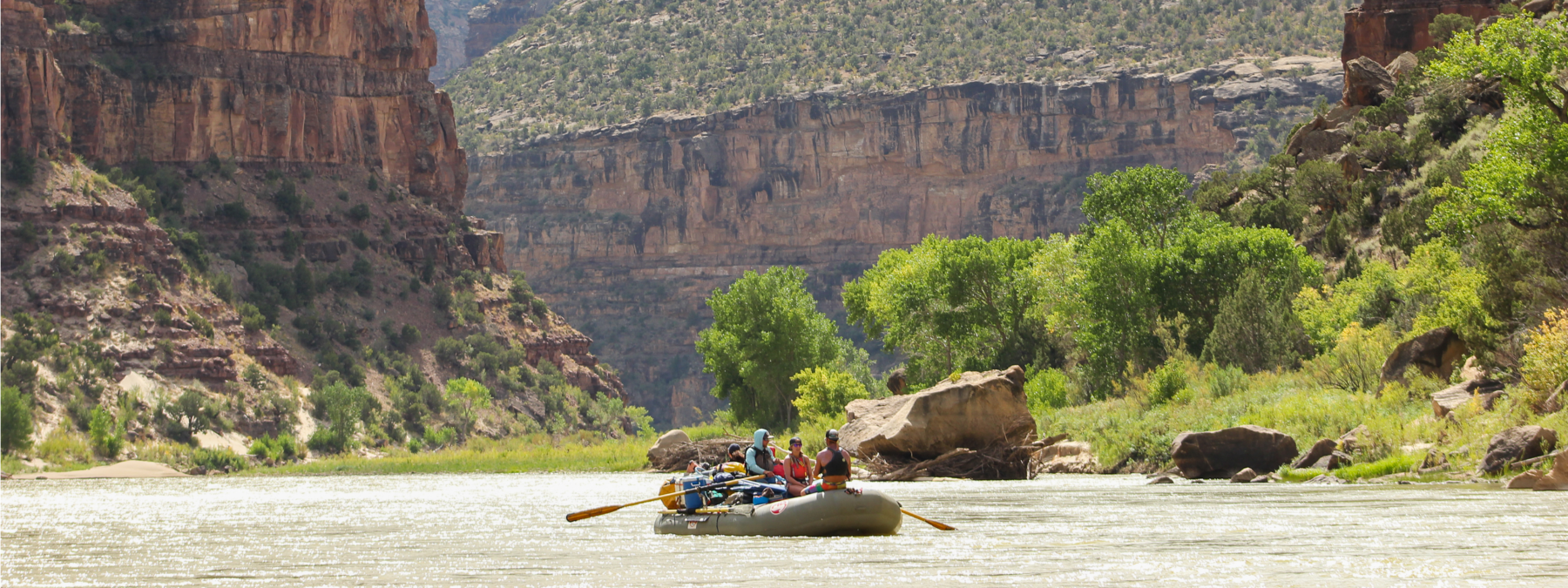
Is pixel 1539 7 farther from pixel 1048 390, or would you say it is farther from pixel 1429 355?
pixel 1429 355

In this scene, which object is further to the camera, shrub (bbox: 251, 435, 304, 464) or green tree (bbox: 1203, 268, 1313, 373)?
shrub (bbox: 251, 435, 304, 464)

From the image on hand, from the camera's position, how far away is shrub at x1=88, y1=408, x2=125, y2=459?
70.0m

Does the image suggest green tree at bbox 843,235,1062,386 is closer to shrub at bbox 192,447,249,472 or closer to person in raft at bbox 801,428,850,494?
shrub at bbox 192,447,249,472

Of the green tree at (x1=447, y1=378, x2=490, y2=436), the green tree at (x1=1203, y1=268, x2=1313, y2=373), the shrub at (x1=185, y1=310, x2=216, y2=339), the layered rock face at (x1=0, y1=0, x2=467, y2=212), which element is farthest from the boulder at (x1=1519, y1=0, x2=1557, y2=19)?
the layered rock face at (x1=0, y1=0, x2=467, y2=212)

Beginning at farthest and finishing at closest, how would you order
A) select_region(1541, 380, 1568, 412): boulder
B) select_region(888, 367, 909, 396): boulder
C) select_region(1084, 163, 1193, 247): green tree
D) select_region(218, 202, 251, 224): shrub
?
select_region(218, 202, 251, 224): shrub
select_region(1084, 163, 1193, 247): green tree
select_region(888, 367, 909, 396): boulder
select_region(1541, 380, 1568, 412): boulder

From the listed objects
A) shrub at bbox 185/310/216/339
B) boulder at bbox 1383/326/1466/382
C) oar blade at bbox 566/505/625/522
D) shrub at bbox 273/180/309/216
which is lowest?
oar blade at bbox 566/505/625/522

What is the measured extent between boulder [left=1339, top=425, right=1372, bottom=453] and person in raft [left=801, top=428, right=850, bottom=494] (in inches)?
561

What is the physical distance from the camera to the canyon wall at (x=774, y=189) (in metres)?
151

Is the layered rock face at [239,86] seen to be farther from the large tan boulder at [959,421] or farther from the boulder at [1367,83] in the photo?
the boulder at [1367,83]

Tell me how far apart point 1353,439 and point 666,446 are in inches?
1126

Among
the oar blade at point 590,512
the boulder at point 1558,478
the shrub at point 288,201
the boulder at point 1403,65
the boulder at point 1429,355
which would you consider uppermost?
the boulder at point 1403,65

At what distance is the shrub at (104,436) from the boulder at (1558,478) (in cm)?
6257

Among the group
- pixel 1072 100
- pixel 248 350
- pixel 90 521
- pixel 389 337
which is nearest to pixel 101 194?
pixel 248 350

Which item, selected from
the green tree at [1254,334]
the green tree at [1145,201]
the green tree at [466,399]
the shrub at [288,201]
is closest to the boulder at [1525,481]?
the green tree at [1254,334]
